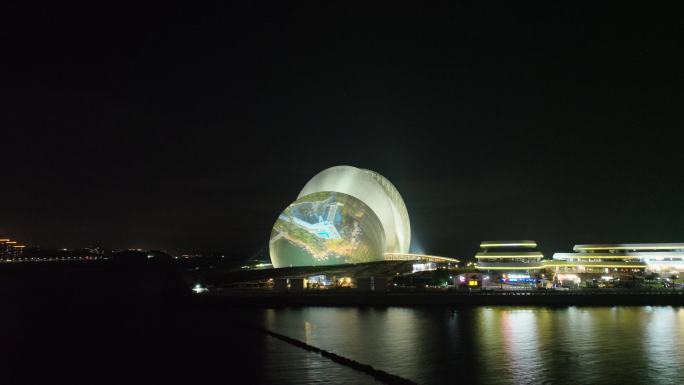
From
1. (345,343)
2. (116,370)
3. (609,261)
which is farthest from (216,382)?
(609,261)

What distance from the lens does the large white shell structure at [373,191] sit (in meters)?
63.8

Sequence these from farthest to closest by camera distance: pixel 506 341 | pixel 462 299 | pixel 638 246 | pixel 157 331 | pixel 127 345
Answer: pixel 638 246 → pixel 462 299 → pixel 157 331 → pixel 127 345 → pixel 506 341

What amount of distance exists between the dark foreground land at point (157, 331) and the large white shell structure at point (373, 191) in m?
16.8

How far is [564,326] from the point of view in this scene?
31.7 m

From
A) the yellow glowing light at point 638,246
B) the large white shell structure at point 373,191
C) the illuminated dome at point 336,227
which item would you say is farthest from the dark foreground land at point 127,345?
the yellow glowing light at point 638,246

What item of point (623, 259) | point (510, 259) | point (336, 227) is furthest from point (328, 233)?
point (623, 259)

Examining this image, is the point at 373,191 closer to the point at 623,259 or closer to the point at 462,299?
the point at 462,299

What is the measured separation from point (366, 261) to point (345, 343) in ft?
106

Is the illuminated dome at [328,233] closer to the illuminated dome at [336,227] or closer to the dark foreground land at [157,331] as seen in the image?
the illuminated dome at [336,227]

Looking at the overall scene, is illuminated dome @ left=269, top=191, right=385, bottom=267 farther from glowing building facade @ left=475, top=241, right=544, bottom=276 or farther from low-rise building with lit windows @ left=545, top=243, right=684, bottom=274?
low-rise building with lit windows @ left=545, top=243, right=684, bottom=274

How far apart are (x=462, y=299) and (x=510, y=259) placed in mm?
24847

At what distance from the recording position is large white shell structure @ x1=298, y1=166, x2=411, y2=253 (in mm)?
Answer: 63812

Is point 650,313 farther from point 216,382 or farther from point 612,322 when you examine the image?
point 216,382

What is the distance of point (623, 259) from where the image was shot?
71.8m
